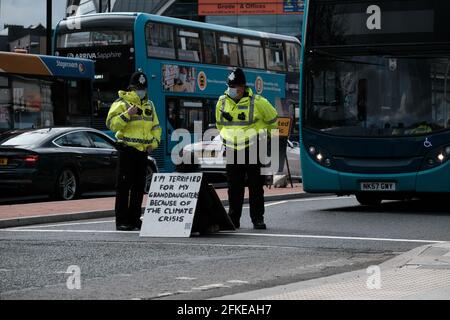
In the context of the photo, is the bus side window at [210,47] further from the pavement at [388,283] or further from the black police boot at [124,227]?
the pavement at [388,283]

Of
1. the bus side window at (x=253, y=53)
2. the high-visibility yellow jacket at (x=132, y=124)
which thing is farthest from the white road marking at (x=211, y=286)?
the bus side window at (x=253, y=53)

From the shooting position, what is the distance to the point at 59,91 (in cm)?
2481

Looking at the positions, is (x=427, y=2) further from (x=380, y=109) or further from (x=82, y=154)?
(x=82, y=154)

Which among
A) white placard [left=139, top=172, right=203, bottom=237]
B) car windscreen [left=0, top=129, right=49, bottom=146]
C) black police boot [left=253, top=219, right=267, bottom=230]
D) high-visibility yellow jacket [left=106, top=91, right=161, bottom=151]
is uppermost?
high-visibility yellow jacket [left=106, top=91, right=161, bottom=151]

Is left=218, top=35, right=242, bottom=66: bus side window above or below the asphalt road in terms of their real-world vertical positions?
above

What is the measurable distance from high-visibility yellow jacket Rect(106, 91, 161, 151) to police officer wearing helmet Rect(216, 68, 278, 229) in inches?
34.3

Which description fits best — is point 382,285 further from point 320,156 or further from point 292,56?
point 292,56

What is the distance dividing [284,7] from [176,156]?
35.6 meters

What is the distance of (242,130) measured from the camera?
13500 mm

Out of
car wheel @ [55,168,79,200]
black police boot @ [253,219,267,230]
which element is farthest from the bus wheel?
car wheel @ [55,168,79,200]

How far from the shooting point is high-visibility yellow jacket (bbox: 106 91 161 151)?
1338 cm

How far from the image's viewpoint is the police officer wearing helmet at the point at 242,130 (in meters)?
13.5

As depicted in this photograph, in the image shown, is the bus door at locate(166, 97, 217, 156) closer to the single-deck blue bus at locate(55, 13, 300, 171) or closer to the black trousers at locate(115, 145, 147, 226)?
the single-deck blue bus at locate(55, 13, 300, 171)

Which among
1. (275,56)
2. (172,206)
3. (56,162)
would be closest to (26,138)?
(56,162)
